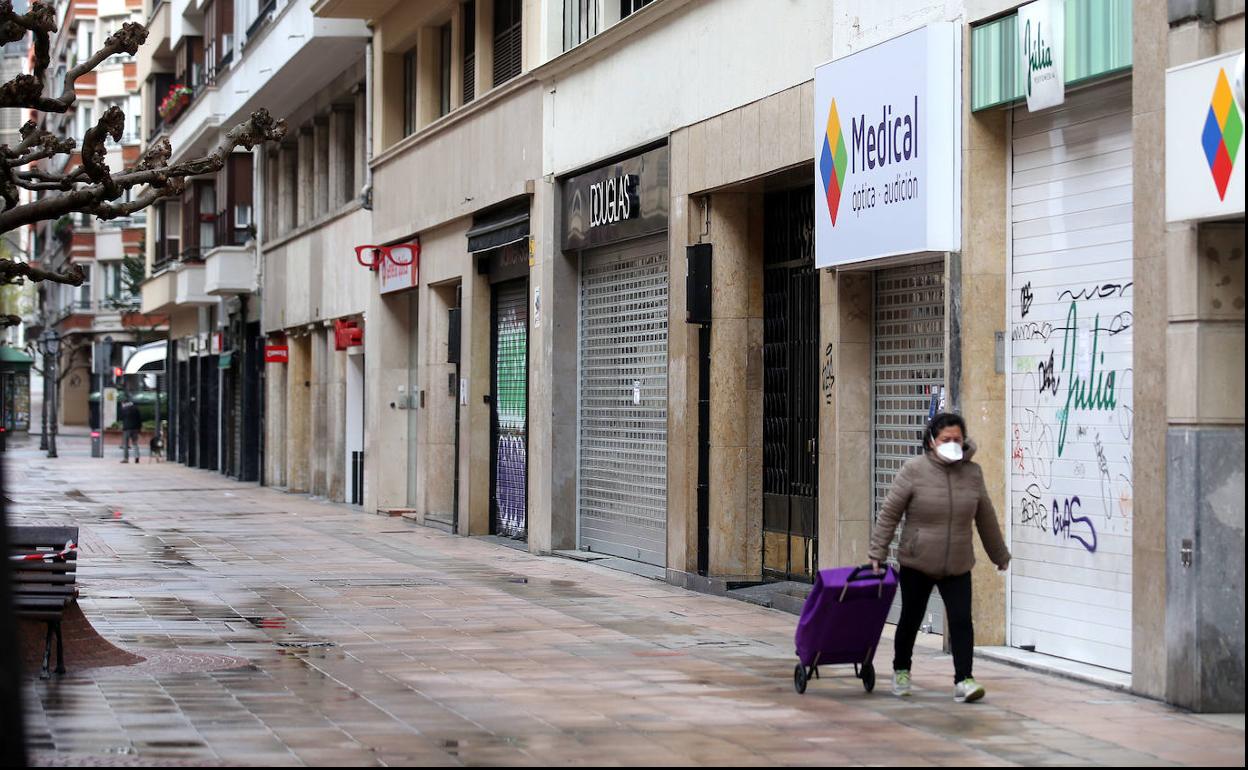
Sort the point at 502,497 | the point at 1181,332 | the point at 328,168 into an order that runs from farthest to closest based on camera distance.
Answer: the point at 328,168, the point at 502,497, the point at 1181,332

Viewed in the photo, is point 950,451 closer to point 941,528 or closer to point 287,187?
point 941,528

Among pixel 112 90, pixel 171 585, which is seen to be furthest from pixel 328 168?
pixel 112 90

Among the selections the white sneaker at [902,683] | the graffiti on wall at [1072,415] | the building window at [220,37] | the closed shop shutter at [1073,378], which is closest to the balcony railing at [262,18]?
the building window at [220,37]

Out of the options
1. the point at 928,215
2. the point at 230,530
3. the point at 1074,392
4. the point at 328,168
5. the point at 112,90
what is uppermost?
the point at 112,90

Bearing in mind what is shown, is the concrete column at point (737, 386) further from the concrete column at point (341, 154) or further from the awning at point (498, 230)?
the concrete column at point (341, 154)

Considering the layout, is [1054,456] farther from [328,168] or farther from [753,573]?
[328,168]

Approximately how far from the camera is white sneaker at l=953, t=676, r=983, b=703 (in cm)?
1050

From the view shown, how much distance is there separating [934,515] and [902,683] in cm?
95

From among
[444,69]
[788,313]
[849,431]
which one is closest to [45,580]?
[849,431]

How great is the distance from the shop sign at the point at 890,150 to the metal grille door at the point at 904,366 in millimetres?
505

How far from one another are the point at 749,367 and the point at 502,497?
8103mm

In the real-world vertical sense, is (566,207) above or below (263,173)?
below

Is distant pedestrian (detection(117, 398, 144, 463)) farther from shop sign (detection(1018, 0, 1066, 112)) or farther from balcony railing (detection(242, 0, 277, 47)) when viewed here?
shop sign (detection(1018, 0, 1066, 112))

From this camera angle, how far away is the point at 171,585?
17469mm
